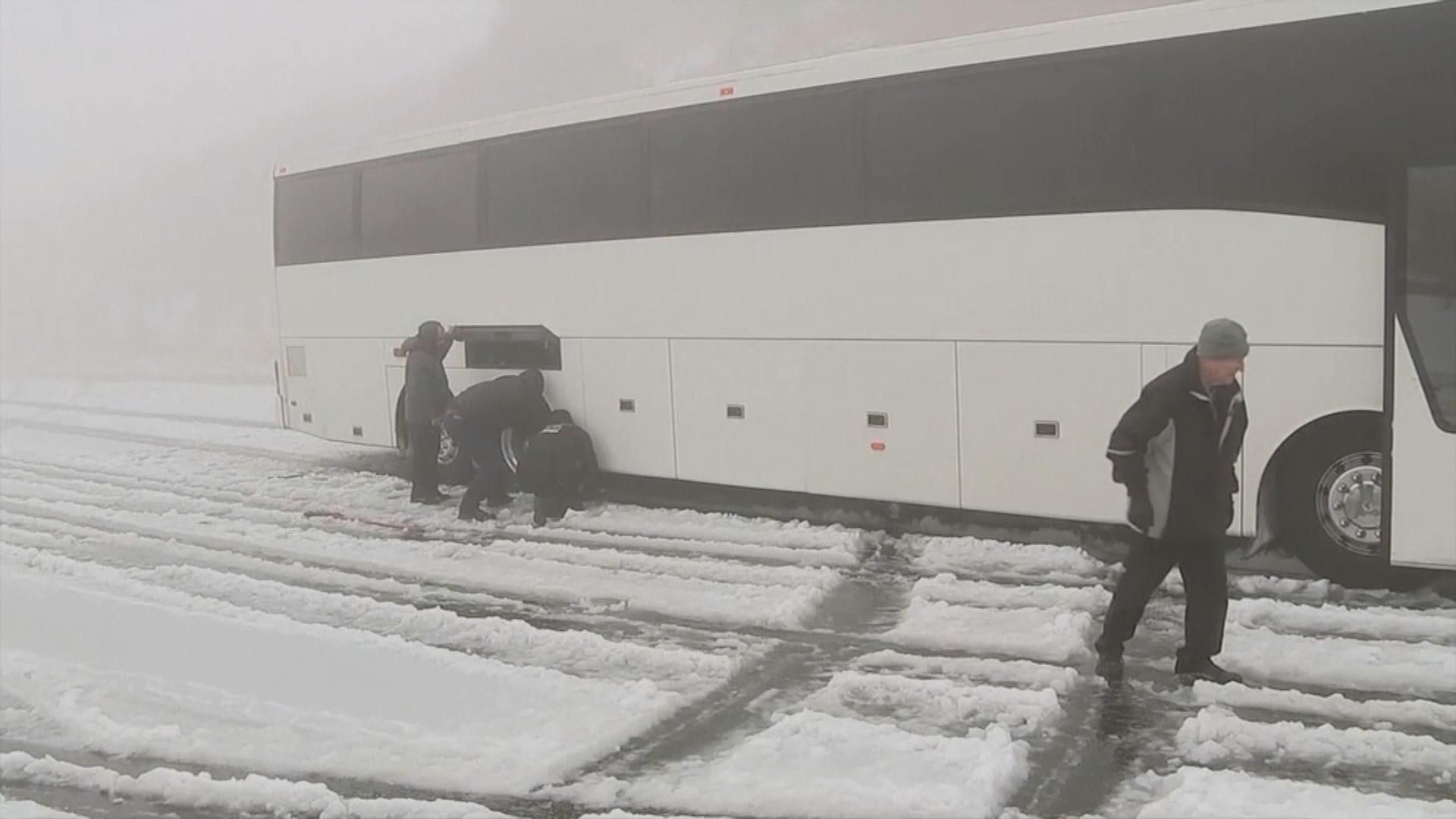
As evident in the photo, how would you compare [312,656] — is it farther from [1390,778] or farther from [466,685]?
[1390,778]

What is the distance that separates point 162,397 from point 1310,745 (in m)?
26.2

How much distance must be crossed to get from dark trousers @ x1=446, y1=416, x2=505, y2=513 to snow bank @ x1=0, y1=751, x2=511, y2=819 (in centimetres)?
538

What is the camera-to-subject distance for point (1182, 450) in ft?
17.0

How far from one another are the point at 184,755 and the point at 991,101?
6.37 metres

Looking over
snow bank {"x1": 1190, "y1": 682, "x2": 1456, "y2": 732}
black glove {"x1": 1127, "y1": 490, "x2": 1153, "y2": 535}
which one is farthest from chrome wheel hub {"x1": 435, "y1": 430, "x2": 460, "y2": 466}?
snow bank {"x1": 1190, "y1": 682, "x2": 1456, "y2": 732}

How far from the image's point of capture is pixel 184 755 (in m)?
5.32

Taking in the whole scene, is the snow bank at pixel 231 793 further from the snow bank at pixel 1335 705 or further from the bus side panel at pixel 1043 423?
the bus side panel at pixel 1043 423

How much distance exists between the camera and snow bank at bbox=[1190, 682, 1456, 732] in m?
5.10

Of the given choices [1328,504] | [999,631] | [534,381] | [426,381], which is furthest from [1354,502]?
[426,381]

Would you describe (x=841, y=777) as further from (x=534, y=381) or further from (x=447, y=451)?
(x=447, y=451)

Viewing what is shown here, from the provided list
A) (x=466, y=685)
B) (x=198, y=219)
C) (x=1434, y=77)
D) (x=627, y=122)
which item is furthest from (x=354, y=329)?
(x=198, y=219)

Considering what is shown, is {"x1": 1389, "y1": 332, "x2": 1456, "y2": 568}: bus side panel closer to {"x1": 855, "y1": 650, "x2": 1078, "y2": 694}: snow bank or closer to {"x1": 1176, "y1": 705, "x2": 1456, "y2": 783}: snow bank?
{"x1": 1176, "y1": 705, "x2": 1456, "y2": 783}: snow bank

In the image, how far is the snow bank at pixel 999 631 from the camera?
6.29 metres

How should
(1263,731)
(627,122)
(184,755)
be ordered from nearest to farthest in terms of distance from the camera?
(1263,731) → (184,755) → (627,122)
